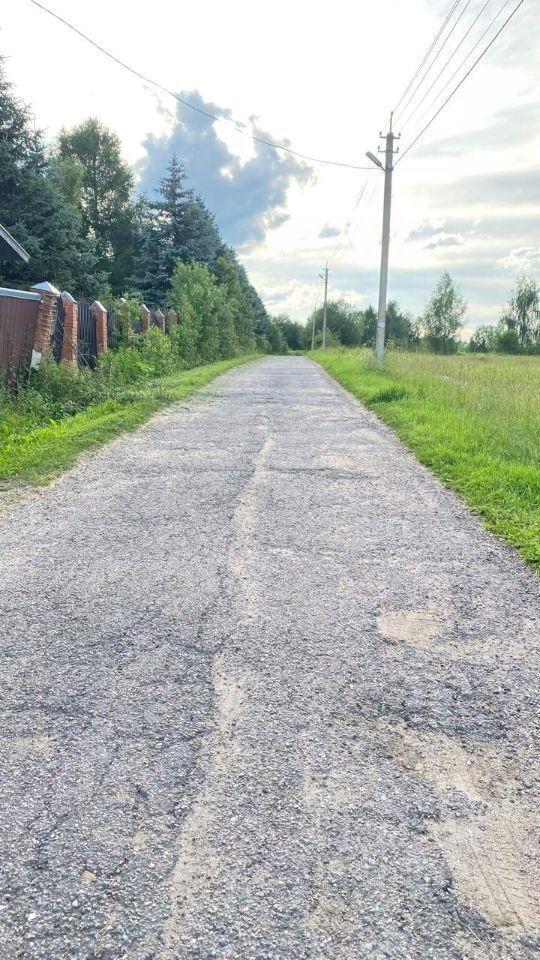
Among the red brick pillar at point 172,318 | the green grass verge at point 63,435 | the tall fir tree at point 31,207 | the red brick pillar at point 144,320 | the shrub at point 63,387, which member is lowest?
the green grass verge at point 63,435

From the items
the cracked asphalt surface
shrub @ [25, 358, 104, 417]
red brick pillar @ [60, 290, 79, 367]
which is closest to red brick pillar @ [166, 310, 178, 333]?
red brick pillar @ [60, 290, 79, 367]

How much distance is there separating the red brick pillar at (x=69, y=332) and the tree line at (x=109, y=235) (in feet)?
14.3

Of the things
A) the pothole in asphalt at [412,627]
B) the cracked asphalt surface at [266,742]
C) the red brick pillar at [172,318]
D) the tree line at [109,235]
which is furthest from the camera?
the tree line at [109,235]

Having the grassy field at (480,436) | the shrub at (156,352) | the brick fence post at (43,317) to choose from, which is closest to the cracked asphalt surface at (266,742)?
the grassy field at (480,436)

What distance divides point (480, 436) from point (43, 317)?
308 inches

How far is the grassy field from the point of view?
5056 millimetres

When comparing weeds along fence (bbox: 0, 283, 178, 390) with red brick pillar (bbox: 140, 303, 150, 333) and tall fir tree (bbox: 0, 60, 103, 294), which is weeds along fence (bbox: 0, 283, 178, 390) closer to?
red brick pillar (bbox: 140, 303, 150, 333)

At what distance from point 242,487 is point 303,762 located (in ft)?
12.1

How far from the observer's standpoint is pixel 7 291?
10.4 meters

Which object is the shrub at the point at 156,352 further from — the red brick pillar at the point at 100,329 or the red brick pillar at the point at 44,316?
the red brick pillar at the point at 44,316

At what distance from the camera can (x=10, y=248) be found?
1633 centimetres

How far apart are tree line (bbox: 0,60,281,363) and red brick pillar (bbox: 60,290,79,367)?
4.37m

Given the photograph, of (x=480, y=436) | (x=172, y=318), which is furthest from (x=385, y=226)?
(x=480, y=436)

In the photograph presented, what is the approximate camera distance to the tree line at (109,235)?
26094 millimetres
